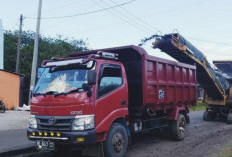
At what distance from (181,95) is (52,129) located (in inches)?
205

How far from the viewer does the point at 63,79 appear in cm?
661

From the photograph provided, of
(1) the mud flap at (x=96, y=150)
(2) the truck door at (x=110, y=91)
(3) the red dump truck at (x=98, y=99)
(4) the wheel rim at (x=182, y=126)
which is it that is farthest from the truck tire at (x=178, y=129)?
(1) the mud flap at (x=96, y=150)

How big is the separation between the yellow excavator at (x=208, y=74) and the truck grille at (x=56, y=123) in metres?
6.44

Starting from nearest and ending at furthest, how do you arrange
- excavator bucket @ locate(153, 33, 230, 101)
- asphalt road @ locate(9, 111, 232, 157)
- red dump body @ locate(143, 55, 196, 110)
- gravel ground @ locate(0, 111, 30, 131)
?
asphalt road @ locate(9, 111, 232, 157) → red dump body @ locate(143, 55, 196, 110) → excavator bucket @ locate(153, 33, 230, 101) → gravel ground @ locate(0, 111, 30, 131)

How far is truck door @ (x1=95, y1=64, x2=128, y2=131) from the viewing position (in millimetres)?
6359

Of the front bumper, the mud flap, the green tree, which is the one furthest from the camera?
the green tree

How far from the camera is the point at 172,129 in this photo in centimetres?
955

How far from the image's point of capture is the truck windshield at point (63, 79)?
20.9ft

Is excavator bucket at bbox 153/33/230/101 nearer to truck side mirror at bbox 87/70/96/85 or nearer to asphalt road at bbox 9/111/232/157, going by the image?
asphalt road at bbox 9/111/232/157

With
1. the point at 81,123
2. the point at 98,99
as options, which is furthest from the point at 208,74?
the point at 81,123

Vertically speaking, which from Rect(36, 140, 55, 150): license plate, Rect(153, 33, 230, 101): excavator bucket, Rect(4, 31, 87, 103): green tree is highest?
Rect(4, 31, 87, 103): green tree

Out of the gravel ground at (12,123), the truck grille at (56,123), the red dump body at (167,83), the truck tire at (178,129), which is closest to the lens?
the truck grille at (56,123)

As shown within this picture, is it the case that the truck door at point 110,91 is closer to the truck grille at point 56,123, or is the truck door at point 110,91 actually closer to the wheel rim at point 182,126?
the truck grille at point 56,123

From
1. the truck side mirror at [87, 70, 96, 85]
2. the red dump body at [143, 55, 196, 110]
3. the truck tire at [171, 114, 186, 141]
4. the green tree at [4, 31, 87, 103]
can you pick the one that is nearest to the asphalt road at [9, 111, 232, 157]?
the truck tire at [171, 114, 186, 141]
